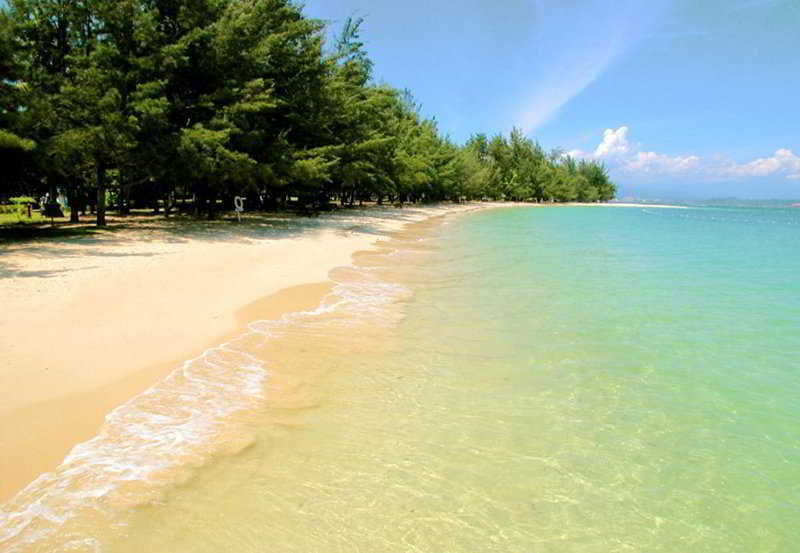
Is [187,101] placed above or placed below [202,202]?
above

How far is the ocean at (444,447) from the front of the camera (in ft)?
10.6

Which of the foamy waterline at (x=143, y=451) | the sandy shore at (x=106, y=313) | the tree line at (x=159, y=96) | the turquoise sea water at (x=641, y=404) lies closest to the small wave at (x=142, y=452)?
the foamy waterline at (x=143, y=451)

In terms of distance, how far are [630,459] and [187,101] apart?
2142cm

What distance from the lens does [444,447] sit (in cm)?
434

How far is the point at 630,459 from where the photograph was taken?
430 cm

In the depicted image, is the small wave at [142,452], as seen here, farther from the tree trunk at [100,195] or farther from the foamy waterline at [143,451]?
the tree trunk at [100,195]

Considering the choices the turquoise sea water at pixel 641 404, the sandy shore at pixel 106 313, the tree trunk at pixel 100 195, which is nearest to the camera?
the turquoise sea water at pixel 641 404

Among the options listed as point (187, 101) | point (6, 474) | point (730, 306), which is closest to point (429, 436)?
point (6, 474)

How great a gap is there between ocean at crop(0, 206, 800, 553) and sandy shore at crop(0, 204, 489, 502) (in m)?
0.37

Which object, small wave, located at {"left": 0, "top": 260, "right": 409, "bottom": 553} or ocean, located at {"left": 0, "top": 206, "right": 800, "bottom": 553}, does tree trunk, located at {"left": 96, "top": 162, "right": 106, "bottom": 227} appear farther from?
small wave, located at {"left": 0, "top": 260, "right": 409, "bottom": 553}

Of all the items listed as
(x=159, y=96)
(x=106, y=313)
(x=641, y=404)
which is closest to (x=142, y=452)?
(x=106, y=313)

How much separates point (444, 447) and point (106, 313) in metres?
5.74

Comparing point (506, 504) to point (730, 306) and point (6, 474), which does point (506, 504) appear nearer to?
point (6, 474)

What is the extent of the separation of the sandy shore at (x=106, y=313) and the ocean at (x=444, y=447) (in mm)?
369
